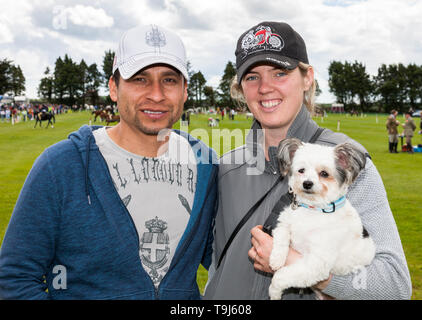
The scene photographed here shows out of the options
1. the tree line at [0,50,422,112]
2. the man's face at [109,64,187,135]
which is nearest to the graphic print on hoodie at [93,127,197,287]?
the man's face at [109,64,187,135]

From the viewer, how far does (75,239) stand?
2.50 meters

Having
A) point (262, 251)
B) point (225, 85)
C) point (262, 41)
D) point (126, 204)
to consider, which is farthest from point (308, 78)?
point (225, 85)

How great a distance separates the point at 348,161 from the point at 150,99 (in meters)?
1.63

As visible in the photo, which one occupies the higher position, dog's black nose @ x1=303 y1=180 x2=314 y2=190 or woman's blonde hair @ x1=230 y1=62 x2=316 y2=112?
woman's blonde hair @ x1=230 y1=62 x2=316 y2=112

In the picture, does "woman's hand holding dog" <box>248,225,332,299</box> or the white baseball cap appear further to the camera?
the white baseball cap

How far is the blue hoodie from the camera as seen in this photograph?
2365 mm

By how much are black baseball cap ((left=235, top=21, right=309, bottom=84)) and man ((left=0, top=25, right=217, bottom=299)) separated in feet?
1.98

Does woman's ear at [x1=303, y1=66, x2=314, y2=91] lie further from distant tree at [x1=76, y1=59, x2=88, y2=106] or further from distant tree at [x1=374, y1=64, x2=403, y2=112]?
distant tree at [x1=76, y1=59, x2=88, y2=106]

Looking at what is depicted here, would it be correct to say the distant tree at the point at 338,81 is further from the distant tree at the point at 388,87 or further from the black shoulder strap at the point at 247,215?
the black shoulder strap at the point at 247,215

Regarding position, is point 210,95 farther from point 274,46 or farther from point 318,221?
point 318,221

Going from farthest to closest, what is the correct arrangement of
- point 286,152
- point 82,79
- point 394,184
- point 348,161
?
point 82,79 < point 394,184 < point 286,152 < point 348,161

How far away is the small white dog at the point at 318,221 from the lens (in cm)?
241

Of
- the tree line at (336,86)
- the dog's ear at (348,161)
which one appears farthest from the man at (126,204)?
the tree line at (336,86)

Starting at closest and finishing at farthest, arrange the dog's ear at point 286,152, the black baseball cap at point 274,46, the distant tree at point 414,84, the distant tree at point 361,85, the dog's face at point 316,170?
the dog's face at point 316,170
the dog's ear at point 286,152
the black baseball cap at point 274,46
the distant tree at point 414,84
the distant tree at point 361,85
